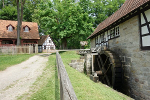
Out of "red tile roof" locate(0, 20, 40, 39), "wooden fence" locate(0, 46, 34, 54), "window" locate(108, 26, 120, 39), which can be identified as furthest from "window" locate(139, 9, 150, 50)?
"red tile roof" locate(0, 20, 40, 39)

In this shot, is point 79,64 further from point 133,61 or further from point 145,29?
point 145,29

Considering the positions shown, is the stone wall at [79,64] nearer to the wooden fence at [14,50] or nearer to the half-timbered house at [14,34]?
the wooden fence at [14,50]

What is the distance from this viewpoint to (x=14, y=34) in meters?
23.2

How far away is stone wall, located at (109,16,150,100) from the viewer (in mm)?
5570

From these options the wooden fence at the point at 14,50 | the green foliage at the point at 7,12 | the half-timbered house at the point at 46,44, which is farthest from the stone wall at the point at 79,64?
the green foliage at the point at 7,12

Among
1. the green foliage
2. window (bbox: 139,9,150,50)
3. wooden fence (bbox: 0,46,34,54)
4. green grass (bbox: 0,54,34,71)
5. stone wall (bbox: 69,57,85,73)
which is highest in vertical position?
the green foliage

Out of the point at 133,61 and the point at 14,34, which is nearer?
the point at 133,61

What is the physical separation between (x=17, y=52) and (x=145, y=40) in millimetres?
16715

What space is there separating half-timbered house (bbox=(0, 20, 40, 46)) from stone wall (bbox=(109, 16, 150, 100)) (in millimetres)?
20341

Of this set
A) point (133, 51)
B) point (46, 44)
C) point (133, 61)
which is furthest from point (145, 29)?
point (46, 44)

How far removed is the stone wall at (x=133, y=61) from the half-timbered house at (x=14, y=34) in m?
20.3

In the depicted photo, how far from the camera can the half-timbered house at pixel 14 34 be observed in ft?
73.6

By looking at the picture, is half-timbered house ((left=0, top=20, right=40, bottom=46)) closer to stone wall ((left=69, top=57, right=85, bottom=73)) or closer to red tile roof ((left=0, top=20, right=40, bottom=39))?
red tile roof ((left=0, top=20, right=40, bottom=39))

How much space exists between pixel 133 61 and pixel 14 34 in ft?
76.5
